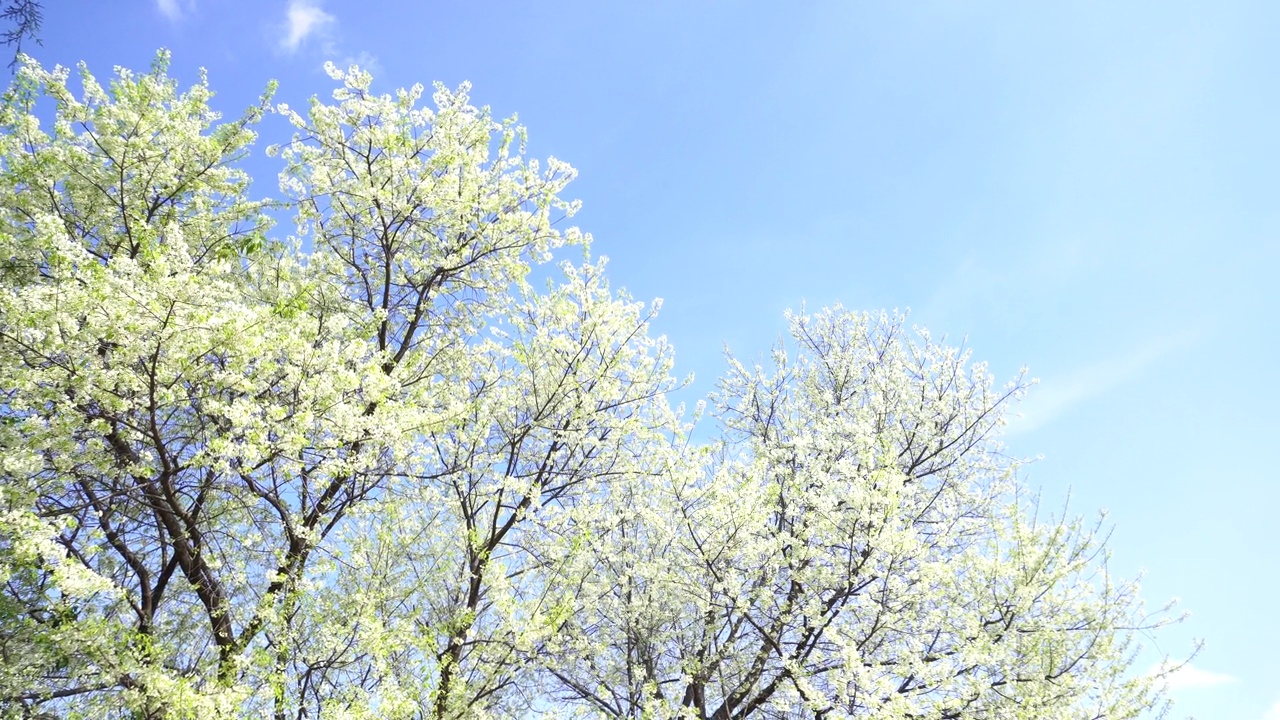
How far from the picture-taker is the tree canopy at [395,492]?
558 centimetres

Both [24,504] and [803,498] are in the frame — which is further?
[803,498]

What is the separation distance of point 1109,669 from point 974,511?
3450 millimetres

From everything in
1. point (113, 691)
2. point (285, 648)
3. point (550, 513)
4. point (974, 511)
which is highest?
point (974, 511)

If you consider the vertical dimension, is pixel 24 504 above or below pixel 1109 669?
below

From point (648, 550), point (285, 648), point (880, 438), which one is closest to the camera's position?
point (285, 648)

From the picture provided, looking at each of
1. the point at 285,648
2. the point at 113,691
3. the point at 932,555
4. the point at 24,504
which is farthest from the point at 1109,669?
the point at 24,504

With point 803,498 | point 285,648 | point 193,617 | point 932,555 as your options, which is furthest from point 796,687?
point 193,617

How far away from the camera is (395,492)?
8.02 metres

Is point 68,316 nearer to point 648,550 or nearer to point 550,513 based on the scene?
point 550,513

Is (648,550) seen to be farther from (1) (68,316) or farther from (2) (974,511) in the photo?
(1) (68,316)

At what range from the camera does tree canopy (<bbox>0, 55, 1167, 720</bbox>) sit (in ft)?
18.3

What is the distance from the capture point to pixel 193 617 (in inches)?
308

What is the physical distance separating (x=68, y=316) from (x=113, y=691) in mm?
3197

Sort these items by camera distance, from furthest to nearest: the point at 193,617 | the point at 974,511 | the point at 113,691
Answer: the point at 974,511
the point at 193,617
the point at 113,691
